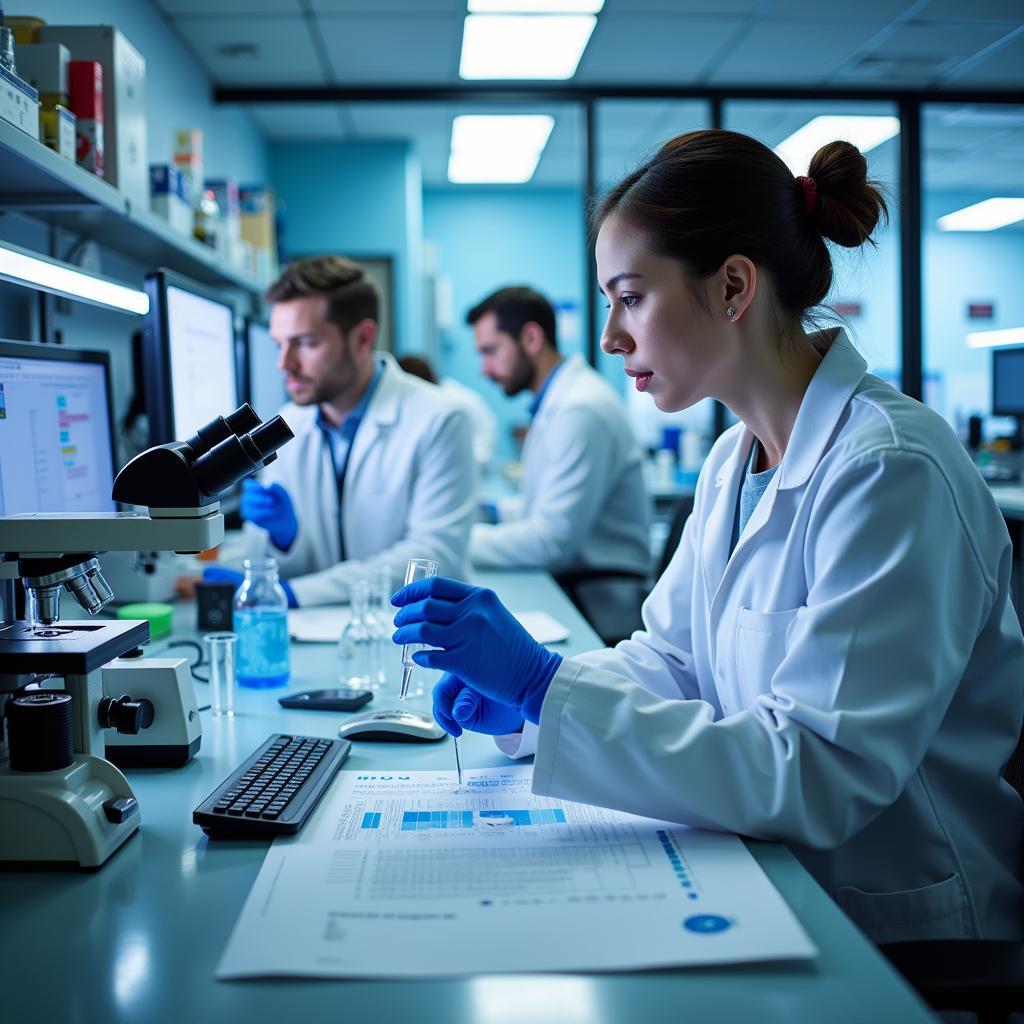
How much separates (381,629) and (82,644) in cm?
71

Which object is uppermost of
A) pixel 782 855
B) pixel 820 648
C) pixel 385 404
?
pixel 385 404

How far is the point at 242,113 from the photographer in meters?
4.69

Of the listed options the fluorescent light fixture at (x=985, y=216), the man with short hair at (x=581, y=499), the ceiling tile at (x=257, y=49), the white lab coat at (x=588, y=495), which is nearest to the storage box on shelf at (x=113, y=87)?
the man with short hair at (x=581, y=499)

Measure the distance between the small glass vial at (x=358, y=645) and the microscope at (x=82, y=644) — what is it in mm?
487

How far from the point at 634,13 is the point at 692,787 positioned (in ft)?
11.2

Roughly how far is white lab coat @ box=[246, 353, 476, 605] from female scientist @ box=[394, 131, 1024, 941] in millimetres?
1025

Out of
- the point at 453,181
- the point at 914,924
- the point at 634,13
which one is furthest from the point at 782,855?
the point at 453,181

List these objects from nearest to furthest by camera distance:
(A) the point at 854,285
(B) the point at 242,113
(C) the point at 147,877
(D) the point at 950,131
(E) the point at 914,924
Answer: (C) the point at 147,877, (E) the point at 914,924, (A) the point at 854,285, (B) the point at 242,113, (D) the point at 950,131

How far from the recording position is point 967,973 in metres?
0.71

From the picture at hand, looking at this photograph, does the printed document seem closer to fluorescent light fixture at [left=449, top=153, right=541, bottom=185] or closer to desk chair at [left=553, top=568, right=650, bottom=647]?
desk chair at [left=553, top=568, right=650, bottom=647]

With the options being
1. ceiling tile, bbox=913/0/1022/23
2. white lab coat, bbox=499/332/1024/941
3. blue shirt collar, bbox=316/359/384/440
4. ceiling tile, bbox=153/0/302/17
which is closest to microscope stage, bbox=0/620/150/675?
white lab coat, bbox=499/332/1024/941

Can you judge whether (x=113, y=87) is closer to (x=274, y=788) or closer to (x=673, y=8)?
(x=274, y=788)

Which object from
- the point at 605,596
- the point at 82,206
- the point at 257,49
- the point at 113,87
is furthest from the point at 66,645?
the point at 257,49

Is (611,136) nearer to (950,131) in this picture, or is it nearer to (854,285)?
(950,131)
